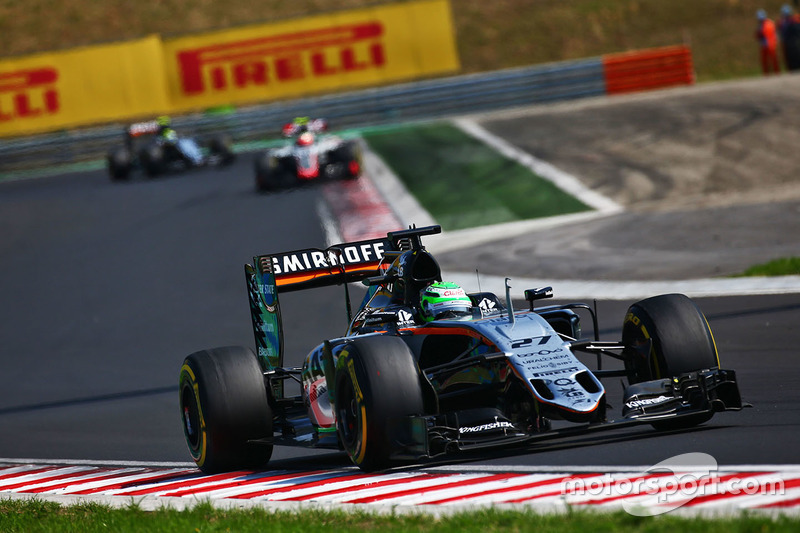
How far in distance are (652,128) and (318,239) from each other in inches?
397

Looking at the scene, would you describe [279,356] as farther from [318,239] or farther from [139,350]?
[318,239]

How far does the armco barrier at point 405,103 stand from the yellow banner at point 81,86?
148 centimetres

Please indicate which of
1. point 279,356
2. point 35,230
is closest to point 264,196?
point 35,230

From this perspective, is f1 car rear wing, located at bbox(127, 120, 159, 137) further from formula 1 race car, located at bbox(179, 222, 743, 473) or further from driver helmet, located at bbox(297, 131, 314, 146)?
formula 1 race car, located at bbox(179, 222, 743, 473)

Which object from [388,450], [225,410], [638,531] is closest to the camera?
[638,531]

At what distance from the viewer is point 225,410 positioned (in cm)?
1001

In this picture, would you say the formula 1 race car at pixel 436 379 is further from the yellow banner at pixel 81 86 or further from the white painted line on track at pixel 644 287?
the yellow banner at pixel 81 86

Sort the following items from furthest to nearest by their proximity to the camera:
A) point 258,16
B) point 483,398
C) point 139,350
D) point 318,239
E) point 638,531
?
point 258,16
point 318,239
point 139,350
point 483,398
point 638,531

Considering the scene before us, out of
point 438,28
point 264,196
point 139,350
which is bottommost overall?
point 139,350

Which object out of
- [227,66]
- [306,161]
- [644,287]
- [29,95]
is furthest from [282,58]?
[644,287]

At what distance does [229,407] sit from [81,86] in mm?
30816

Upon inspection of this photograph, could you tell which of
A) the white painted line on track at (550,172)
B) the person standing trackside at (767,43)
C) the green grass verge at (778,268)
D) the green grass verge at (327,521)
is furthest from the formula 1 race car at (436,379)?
the person standing trackside at (767,43)

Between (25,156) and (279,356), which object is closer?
(279,356)

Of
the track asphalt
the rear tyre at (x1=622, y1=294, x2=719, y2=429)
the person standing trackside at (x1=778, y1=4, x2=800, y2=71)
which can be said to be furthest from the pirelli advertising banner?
the rear tyre at (x1=622, y1=294, x2=719, y2=429)
